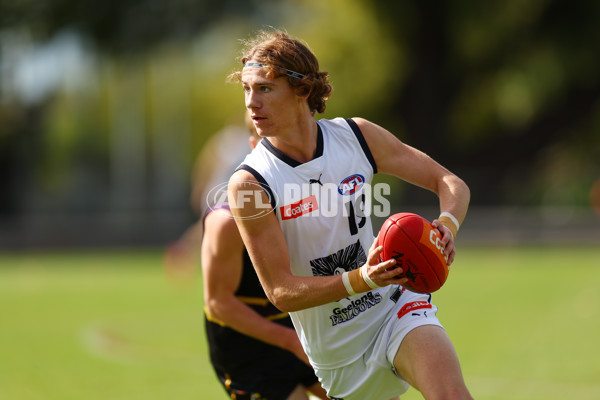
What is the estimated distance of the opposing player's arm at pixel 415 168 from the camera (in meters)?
4.20

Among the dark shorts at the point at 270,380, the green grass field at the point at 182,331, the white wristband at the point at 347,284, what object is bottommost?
the green grass field at the point at 182,331

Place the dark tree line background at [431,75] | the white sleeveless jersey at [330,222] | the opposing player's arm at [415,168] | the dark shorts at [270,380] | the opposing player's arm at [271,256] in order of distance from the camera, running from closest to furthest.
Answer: the opposing player's arm at [271,256], the white sleeveless jersey at [330,222], the opposing player's arm at [415,168], the dark shorts at [270,380], the dark tree line background at [431,75]

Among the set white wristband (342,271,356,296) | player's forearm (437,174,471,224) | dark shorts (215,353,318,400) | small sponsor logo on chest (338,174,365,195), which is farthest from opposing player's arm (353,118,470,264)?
dark shorts (215,353,318,400)

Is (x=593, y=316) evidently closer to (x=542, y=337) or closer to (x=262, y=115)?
(x=542, y=337)

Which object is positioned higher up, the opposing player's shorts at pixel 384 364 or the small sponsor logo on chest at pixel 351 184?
the small sponsor logo on chest at pixel 351 184

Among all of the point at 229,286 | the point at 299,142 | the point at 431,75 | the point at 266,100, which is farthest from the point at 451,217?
the point at 431,75

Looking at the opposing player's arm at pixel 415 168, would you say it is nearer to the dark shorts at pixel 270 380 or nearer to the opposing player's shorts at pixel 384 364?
the opposing player's shorts at pixel 384 364

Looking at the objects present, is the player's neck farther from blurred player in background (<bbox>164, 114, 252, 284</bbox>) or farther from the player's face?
blurred player in background (<bbox>164, 114, 252, 284</bbox>)

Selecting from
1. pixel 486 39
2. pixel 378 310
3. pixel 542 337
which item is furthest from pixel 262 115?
pixel 486 39

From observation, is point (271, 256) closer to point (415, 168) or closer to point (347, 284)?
point (347, 284)

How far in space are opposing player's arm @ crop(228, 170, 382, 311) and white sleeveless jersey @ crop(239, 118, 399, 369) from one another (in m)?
0.10

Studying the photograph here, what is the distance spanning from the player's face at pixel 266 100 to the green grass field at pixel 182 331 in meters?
4.27

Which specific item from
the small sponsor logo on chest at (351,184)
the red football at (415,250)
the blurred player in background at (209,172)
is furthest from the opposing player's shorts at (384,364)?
the blurred player in background at (209,172)

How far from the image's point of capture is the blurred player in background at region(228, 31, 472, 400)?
12.5 feet
